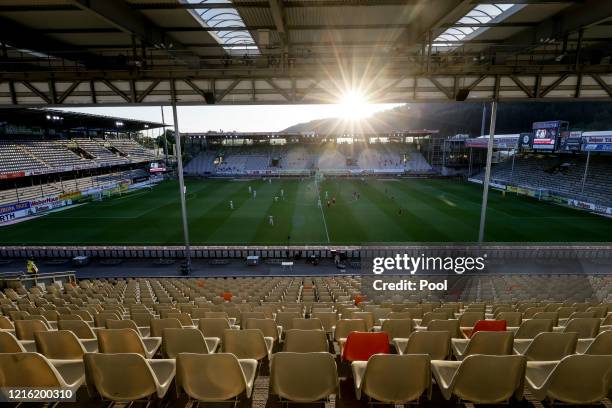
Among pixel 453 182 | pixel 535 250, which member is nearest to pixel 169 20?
pixel 535 250

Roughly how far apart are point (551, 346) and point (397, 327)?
198 cm

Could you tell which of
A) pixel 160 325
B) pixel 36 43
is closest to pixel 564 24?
pixel 160 325

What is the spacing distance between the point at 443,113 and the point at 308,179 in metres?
80.0

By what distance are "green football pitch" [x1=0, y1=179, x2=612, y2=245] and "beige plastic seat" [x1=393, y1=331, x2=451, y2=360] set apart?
19.1 m

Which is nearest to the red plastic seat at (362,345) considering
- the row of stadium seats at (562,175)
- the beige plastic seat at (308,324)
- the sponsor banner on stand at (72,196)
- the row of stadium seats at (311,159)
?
the beige plastic seat at (308,324)

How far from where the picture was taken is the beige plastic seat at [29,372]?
2822mm

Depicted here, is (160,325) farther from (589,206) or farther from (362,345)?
(589,206)

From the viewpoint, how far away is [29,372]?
2.88m

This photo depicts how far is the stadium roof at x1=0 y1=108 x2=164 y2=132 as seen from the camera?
4116cm

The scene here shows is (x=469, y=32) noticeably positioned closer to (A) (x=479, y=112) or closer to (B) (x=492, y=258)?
(B) (x=492, y=258)

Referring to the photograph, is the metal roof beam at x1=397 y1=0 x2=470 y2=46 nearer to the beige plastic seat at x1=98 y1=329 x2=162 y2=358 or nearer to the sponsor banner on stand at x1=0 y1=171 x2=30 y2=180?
the beige plastic seat at x1=98 y1=329 x2=162 y2=358

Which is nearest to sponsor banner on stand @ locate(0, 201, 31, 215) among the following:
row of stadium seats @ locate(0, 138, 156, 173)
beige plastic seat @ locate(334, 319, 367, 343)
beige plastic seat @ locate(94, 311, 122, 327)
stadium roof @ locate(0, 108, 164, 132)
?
row of stadium seats @ locate(0, 138, 156, 173)

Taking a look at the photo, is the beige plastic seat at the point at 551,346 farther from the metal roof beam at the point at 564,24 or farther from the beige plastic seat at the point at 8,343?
the metal roof beam at the point at 564,24

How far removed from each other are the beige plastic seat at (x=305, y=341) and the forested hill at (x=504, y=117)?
5575 cm
